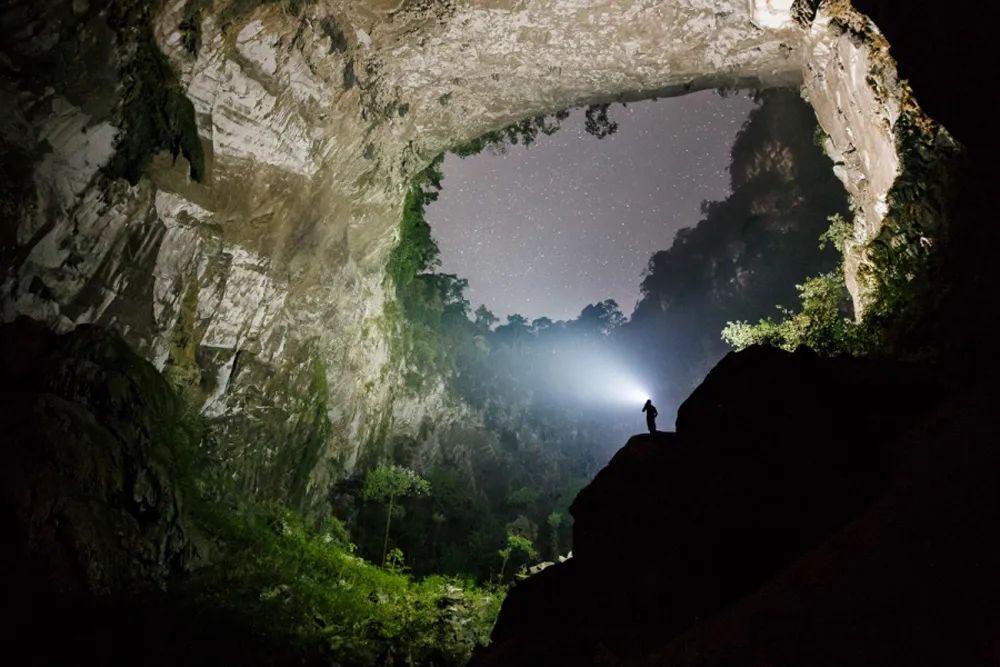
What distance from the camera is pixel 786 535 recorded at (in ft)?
14.5

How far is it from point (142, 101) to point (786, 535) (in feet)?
40.7

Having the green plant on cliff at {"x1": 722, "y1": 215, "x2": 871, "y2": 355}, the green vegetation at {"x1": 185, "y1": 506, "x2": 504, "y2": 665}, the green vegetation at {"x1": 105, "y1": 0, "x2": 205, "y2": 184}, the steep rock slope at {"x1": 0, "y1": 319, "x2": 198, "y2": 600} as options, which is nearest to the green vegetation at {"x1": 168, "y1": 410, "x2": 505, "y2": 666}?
the green vegetation at {"x1": 185, "y1": 506, "x2": 504, "y2": 665}

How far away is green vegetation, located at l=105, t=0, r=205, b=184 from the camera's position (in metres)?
9.38

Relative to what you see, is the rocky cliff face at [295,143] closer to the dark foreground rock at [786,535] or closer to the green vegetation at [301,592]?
the green vegetation at [301,592]

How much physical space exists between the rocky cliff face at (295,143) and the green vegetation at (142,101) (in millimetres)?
33

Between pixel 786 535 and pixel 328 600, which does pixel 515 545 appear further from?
pixel 786 535

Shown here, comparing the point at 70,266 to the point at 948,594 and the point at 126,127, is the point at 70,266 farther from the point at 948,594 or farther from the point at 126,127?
the point at 948,594

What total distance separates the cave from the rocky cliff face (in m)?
0.07

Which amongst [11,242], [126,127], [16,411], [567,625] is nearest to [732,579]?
[567,625]

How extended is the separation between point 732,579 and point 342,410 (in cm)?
1502

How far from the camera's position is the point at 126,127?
9.74m

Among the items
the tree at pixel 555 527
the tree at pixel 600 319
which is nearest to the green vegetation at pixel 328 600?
the tree at pixel 555 527

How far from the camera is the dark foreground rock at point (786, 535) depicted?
3010 millimetres

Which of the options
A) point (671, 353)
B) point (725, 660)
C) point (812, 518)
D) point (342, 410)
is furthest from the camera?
point (671, 353)
